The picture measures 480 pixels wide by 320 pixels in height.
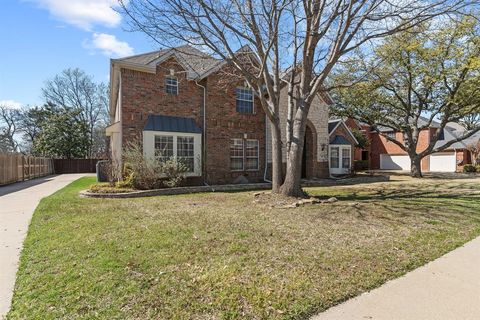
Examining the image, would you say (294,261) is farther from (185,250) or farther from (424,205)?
(424,205)

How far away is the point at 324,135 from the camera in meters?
20.3

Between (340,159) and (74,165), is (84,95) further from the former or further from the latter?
(340,159)

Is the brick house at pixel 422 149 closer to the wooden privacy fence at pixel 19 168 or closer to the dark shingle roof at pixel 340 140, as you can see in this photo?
the dark shingle roof at pixel 340 140

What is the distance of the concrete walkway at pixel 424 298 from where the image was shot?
326cm

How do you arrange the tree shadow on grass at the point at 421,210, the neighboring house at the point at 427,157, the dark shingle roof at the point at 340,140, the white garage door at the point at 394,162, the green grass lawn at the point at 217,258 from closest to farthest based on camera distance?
the green grass lawn at the point at 217,258 → the tree shadow on grass at the point at 421,210 → the dark shingle roof at the point at 340,140 → the neighboring house at the point at 427,157 → the white garage door at the point at 394,162

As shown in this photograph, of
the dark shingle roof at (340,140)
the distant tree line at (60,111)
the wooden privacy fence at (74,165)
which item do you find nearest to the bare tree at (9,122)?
the distant tree line at (60,111)

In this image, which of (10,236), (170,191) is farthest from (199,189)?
(10,236)

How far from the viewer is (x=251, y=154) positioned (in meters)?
17.8

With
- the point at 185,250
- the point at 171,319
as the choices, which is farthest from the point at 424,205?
the point at 171,319

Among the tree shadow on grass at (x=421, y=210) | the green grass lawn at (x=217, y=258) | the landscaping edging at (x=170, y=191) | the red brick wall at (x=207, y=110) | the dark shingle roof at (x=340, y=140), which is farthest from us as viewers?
the dark shingle roof at (x=340, y=140)

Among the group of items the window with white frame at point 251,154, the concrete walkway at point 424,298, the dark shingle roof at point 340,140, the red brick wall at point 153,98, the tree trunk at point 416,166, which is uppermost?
the red brick wall at point 153,98

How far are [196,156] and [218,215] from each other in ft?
26.7

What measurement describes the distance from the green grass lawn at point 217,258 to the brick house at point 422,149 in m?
26.9

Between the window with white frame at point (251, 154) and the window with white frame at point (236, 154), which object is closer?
the window with white frame at point (236, 154)
